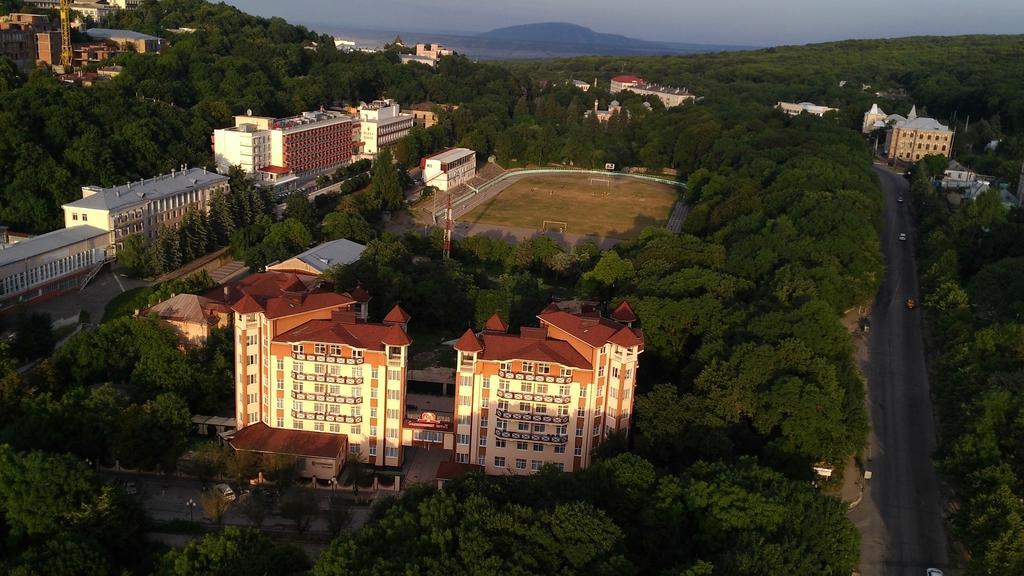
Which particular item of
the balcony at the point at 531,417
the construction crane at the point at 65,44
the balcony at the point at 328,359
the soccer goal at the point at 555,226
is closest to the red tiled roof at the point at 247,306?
the balcony at the point at 328,359

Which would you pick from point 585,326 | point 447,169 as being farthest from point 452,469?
point 447,169

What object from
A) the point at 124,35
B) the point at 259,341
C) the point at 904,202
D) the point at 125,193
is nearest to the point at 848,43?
the point at 904,202

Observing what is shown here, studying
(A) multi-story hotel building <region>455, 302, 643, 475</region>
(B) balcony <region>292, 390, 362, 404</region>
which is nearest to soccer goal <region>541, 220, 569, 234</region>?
(A) multi-story hotel building <region>455, 302, 643, 475</region>

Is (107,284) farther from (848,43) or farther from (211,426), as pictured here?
(848,43)

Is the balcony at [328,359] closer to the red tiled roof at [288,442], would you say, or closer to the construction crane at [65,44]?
the red tiled roof at [288,442]

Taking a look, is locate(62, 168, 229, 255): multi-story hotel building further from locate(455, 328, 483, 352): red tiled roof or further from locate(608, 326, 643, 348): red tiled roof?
locate(608, 326, 643, 348): red tiled roof

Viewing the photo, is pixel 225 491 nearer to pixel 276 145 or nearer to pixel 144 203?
pixel 144 203
